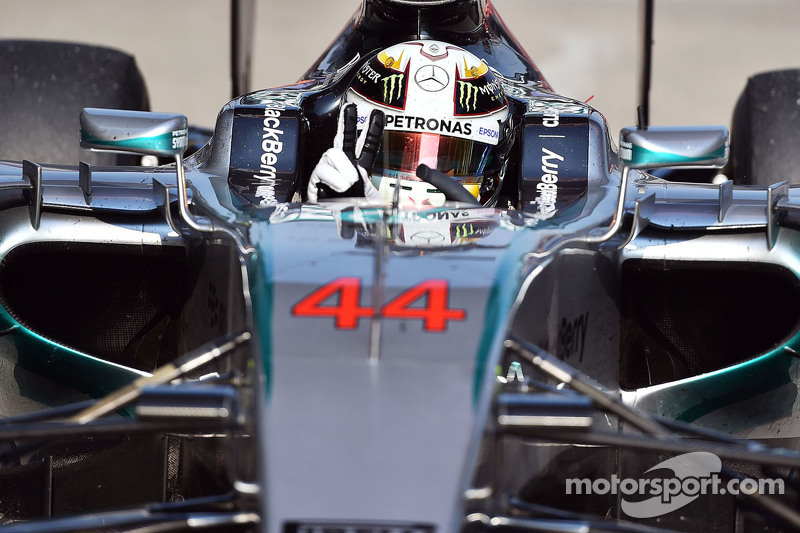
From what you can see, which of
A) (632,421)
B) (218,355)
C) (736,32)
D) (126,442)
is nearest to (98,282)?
(126,442)

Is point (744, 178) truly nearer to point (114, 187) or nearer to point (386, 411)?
point (114, 187)

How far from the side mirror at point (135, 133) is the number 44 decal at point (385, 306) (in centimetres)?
89

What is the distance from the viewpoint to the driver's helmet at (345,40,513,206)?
14.4 ft

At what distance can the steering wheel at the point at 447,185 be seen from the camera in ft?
13.1

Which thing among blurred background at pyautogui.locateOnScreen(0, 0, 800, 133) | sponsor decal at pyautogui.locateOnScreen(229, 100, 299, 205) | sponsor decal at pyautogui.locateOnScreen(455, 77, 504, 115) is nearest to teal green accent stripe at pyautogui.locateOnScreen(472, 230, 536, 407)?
sponsor decal at pyautogui.locateOnScreen(455, 77, 504, 115)

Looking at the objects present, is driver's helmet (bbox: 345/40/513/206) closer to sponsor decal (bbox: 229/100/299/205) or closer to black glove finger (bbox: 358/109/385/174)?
black glove finger (bbox: 358/109/385/174)

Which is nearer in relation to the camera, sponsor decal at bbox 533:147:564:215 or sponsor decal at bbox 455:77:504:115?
sponsor decal at bbox 533:147:564:215

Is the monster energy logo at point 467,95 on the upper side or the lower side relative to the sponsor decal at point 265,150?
upper

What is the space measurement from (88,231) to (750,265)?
2.07 meters

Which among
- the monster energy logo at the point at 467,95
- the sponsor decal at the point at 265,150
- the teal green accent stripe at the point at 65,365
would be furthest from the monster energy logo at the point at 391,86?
the teal green accent stripe at the point at 65,365

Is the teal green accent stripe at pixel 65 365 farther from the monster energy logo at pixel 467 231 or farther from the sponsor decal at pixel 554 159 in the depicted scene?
the sponsor decal at pixel 554 159

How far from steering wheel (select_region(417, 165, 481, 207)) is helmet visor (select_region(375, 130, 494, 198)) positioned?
276mm

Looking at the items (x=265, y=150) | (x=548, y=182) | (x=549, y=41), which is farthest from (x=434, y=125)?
(x=549, y=41)

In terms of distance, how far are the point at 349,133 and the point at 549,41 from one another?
10.2 meters
